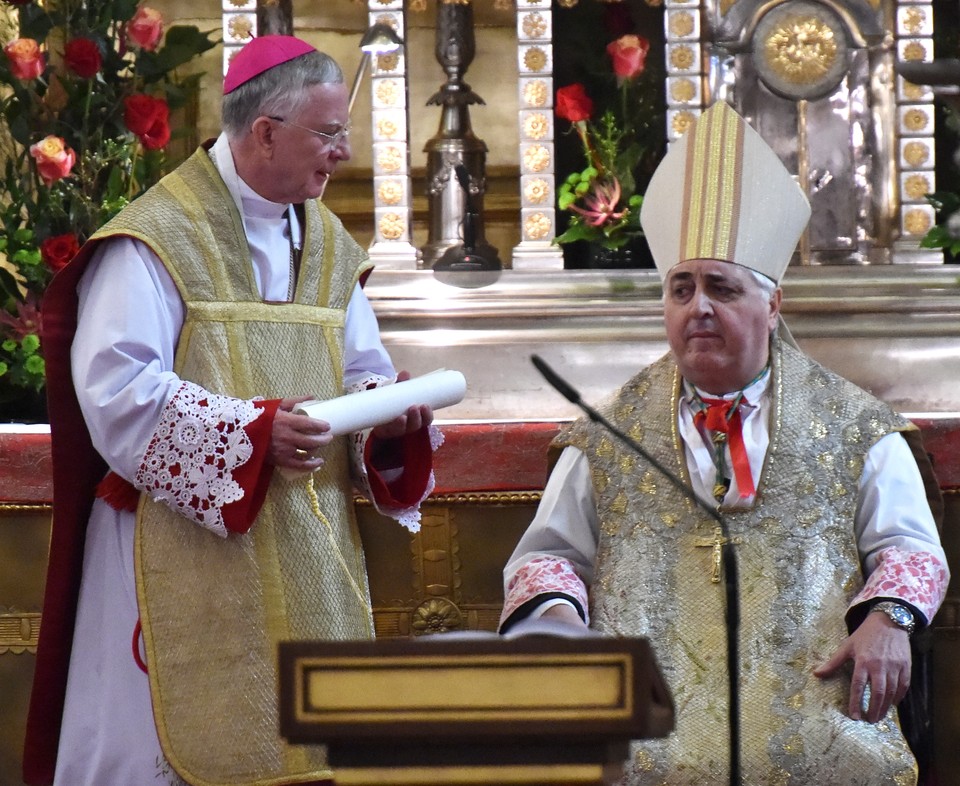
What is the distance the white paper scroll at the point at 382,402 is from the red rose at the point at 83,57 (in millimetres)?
1724

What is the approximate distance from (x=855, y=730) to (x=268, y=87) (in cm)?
169

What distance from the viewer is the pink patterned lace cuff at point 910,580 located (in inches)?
120

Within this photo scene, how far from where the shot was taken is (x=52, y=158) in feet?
14.1

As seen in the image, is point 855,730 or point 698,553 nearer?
point 855,730

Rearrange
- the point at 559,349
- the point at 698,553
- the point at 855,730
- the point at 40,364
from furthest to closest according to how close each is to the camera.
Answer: the point at 559,349 → the point at 40,364 → the point at 698,553 → the point at 855,730

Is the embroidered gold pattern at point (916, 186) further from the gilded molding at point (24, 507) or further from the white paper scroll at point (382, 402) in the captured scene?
the gilded molding at point (24, 507)

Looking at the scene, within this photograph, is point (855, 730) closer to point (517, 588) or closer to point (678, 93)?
point (517, 588)

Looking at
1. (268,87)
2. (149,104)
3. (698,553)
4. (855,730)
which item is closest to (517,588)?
(698,553)

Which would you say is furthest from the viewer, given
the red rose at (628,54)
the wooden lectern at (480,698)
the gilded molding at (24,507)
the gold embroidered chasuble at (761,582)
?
the red rose at (628,54)

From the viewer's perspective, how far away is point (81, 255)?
3.14 metres

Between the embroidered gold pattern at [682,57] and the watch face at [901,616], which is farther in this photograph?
the embroidered gold pattern at [682,57]

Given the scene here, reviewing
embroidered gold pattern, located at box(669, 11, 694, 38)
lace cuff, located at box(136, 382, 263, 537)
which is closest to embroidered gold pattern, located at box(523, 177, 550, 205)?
embroidered gold pattern, located at box(669, 11, 694, 38)

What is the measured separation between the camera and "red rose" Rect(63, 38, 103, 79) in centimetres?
437

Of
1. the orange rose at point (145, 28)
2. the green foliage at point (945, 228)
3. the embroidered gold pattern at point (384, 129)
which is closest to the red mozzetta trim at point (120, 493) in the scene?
the orange rose at point (145, 28)
